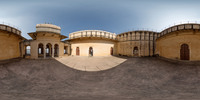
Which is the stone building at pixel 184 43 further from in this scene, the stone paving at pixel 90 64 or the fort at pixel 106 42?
the stone paving at pixel 90 64

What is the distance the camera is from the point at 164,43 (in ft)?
45.5

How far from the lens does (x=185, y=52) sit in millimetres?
10844

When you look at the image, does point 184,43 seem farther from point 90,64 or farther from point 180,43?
point 90,64

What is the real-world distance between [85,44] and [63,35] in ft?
18.3

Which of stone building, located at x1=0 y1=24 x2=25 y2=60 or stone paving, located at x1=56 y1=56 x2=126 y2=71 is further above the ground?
stone building, located at x1=0 y1=24 x2=25 y2=60

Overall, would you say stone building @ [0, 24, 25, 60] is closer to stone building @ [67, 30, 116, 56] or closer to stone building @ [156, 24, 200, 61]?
stone building @ [67, 30, 116, 56]

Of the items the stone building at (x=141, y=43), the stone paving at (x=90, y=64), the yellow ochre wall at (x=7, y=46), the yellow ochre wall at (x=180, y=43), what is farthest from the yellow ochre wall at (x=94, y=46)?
the yellow ochre wall at (x=180, y=43)

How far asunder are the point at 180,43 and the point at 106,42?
14.1 m

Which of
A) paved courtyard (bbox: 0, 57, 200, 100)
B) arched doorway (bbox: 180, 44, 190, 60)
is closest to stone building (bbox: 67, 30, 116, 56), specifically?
paved courtyard (bbox: 0, 57, 200, 100)

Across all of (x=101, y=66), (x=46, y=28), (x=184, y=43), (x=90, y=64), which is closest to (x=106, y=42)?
(x=90, y=64)

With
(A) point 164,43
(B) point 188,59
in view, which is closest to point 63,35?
(A) point 164,43

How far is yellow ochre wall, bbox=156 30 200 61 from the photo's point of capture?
10.3m

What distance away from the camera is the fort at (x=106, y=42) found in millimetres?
10672

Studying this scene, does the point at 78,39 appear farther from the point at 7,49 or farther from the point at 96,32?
the point at 7,49
